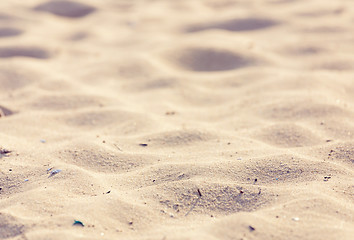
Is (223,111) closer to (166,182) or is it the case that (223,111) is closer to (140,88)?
(140,88)

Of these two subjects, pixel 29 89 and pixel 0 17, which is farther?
pixel 0 17

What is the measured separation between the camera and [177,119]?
7.58ft

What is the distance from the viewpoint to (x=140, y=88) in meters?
2.72

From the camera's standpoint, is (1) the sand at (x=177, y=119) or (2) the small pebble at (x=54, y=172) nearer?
(1) the sand at (x=177, y=119)

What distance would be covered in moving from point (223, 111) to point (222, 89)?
0.96 ft

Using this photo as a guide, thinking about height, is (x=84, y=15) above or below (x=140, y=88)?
above

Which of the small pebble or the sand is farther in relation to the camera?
the small pebble

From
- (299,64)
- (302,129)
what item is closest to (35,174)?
(302,129)

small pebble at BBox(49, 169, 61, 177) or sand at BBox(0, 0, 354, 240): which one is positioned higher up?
sand at BBox(0, 0, 354, 240)

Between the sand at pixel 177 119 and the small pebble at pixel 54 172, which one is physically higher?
the sand at pixel 177 119

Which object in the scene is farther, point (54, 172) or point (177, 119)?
point (177, 119)

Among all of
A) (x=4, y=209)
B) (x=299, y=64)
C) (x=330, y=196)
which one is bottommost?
(x=4, y=209)

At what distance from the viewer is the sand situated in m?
1.50

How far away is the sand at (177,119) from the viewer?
4.92 feet
